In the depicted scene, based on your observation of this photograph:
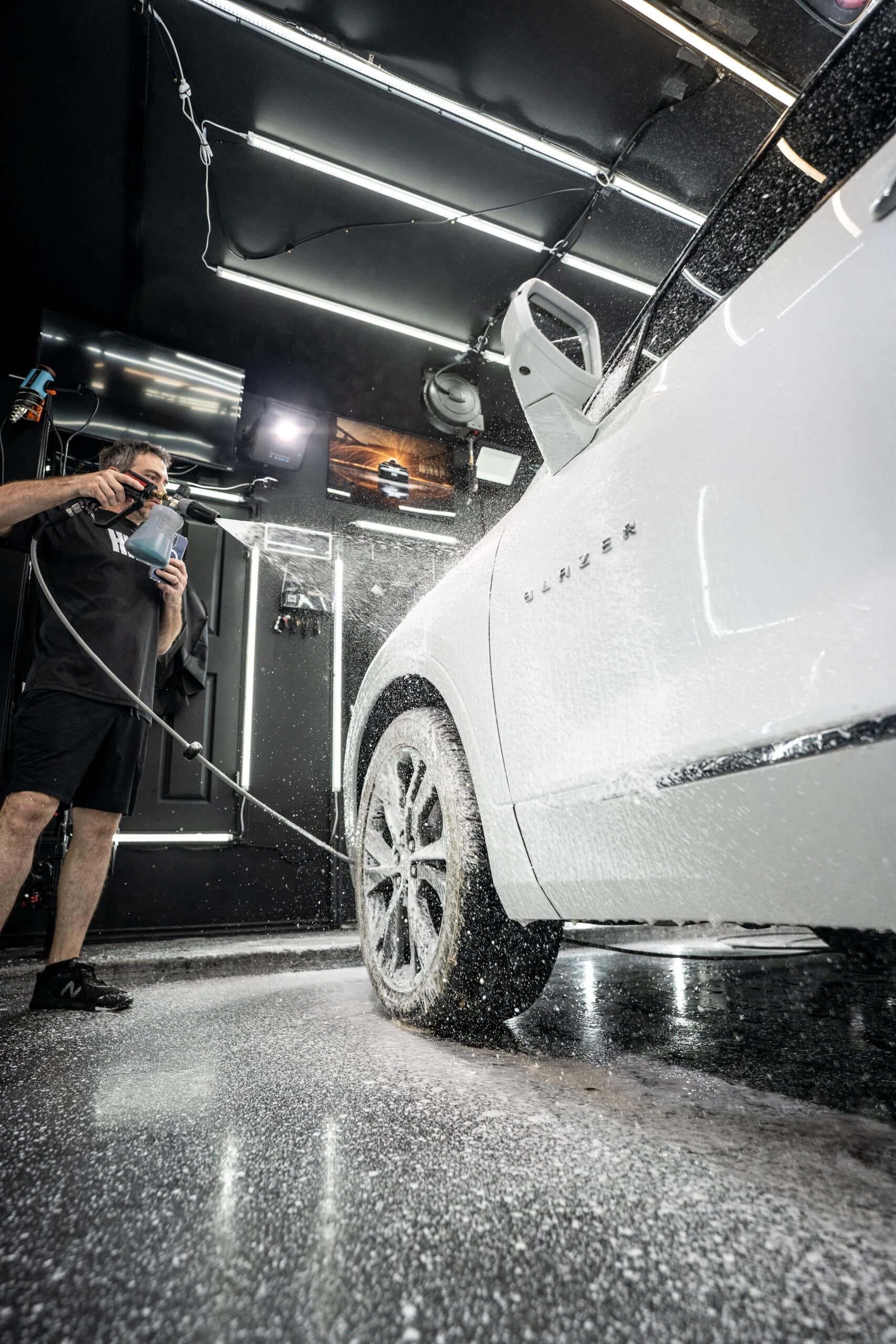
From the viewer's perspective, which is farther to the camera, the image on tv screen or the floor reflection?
the image on tv screen

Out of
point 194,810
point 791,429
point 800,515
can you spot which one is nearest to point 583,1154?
point 800,515

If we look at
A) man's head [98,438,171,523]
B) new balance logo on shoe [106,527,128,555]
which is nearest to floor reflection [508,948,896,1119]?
new balance logo on shoe [106,527,128,555]

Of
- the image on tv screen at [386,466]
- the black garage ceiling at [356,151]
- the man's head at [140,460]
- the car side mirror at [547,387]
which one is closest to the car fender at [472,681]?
the car side mirror at [547,387]

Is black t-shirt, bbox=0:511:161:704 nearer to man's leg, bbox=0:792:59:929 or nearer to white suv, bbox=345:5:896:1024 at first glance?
man's leg, bbox=0:792:59:929

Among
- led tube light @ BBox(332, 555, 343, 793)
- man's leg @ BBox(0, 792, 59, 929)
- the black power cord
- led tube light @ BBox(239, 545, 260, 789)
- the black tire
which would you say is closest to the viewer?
the black tire

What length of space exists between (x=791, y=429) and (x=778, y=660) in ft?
0.98

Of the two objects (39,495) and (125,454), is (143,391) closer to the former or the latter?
(125,454)

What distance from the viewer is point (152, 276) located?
450 cm

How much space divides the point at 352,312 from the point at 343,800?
11.0 feet

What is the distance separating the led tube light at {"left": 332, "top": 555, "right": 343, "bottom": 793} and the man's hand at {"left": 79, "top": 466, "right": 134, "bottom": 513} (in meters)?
2.70

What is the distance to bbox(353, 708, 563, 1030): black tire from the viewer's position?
5.08 ft

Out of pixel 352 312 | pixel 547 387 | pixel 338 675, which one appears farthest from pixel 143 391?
pixel 547 387

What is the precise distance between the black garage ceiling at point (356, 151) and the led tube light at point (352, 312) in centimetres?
6

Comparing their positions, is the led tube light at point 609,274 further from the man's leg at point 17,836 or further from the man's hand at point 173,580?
the man's leg at point 17,836
